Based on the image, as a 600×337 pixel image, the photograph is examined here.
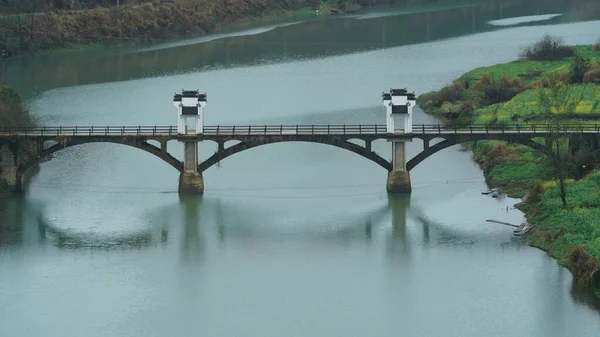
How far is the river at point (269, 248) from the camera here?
8206cm

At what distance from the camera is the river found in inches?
3231

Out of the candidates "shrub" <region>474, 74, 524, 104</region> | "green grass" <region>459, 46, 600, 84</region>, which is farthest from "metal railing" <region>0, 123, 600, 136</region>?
"green grass" <region>459, 46, 600, 84</region>

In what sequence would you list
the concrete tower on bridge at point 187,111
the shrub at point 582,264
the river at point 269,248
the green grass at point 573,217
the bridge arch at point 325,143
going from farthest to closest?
the concrete tower on bridge at point 187,111
the bridge arch at point 325,143
the green grass at point 573,217
the shrub at point 582,264
the river at point 269,248

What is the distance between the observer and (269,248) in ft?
314

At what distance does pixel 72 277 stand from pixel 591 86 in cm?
6053

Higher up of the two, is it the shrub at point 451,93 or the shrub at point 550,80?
the shrub at point 550,80

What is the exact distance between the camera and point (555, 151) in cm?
10812

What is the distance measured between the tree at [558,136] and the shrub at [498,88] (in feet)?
53.2

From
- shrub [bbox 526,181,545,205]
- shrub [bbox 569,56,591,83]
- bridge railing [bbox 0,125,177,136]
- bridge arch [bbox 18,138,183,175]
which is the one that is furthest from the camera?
shrub [bbox 569,56,591,83]

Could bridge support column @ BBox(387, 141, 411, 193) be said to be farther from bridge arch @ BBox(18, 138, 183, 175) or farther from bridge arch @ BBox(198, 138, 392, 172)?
bridge arch @ BBox(18, 138, 183, 175)

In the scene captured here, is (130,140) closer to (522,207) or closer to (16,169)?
(16,169)

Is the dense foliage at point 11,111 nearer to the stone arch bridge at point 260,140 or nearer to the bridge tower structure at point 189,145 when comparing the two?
the stone arch bridge at point 260,140

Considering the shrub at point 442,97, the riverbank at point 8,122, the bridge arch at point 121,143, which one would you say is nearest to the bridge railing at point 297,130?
the bridge arch at point 121,143

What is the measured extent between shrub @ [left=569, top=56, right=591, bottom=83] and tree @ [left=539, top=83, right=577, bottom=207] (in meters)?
17.7
